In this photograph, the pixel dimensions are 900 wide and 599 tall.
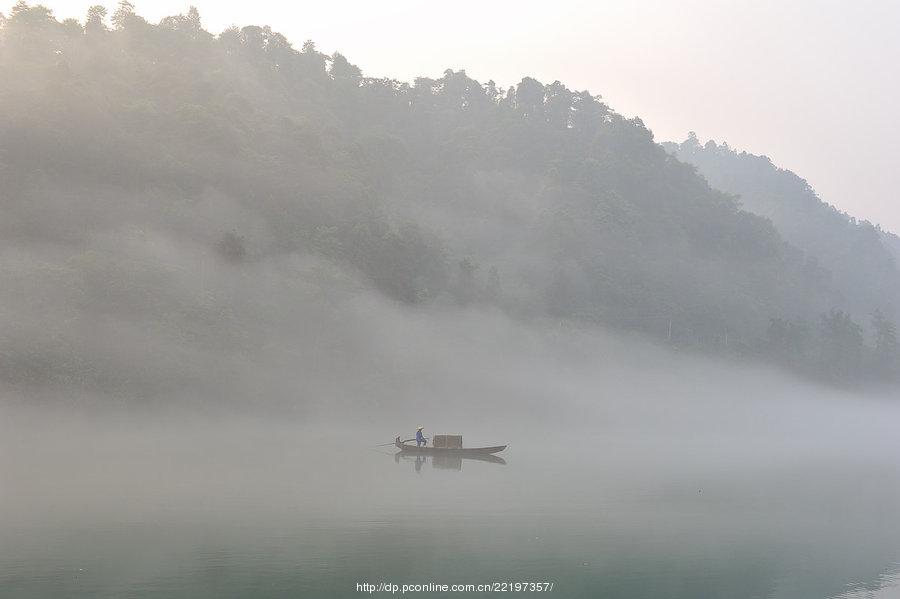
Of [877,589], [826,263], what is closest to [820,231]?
[826,263]

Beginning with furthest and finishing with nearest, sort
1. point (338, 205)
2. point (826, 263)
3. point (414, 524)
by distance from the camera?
point (826, 263) < point (338, 205) < point (414, 524)

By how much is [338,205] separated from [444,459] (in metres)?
41.3

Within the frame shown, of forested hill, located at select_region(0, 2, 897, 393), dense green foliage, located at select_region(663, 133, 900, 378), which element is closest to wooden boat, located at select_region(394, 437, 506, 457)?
forested hill, located at select_region(0, 2, 897, 393)

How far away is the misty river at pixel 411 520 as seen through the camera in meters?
20.5

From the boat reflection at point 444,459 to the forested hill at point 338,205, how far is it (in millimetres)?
21094

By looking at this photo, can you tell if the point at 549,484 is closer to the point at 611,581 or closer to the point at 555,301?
the point at 611,581

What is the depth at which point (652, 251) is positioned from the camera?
10394 centimetres

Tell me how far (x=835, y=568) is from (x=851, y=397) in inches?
3129

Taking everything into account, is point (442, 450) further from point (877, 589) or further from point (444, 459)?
point (877, 589)

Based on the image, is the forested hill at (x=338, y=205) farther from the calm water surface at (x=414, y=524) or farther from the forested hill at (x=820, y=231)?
the calm water surface at (x=414, y=524)

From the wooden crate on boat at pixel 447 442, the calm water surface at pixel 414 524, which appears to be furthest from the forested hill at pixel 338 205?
the wooden crate on boat at pixel 447 442

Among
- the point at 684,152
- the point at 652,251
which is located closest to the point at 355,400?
the point at 652,251

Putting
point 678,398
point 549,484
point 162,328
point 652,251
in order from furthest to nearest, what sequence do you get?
point 652,251 → point 678,398 → point 162,328 → point 549,484

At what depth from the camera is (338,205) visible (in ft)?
257
